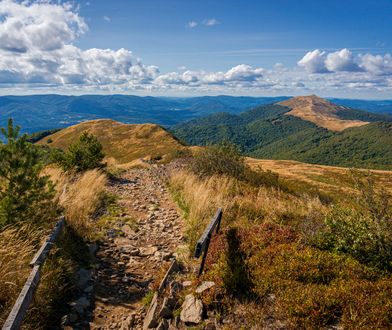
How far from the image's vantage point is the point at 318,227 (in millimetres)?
6574

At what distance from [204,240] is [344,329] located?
2.43 metres

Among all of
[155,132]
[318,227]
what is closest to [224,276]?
[318,227]

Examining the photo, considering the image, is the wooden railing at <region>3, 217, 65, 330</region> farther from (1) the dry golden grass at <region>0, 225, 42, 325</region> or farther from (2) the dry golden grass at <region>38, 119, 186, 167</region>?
(2) the dry golden grass at <region>38, 119, 186, 167</region>

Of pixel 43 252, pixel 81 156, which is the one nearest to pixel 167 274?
pixel 43 252

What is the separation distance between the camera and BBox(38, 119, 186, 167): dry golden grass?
102m

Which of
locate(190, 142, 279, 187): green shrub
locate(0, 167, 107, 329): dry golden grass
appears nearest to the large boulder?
locate(0, 167, 107, 329): dry golden grass

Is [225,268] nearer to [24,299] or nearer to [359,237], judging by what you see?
[359,237]

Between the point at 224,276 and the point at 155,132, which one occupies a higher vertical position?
the point at 224,276

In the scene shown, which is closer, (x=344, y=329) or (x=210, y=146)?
(x=344, y=329)

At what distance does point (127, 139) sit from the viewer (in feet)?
436

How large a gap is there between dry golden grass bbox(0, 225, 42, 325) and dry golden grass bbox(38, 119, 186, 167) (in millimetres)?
84534

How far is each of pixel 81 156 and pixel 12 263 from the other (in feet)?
48.1

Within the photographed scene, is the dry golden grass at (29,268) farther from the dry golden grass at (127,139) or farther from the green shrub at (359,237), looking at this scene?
the dry golden grass at (127,139)

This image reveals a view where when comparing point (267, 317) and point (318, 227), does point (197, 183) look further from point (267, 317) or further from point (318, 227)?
point (267, 317)
